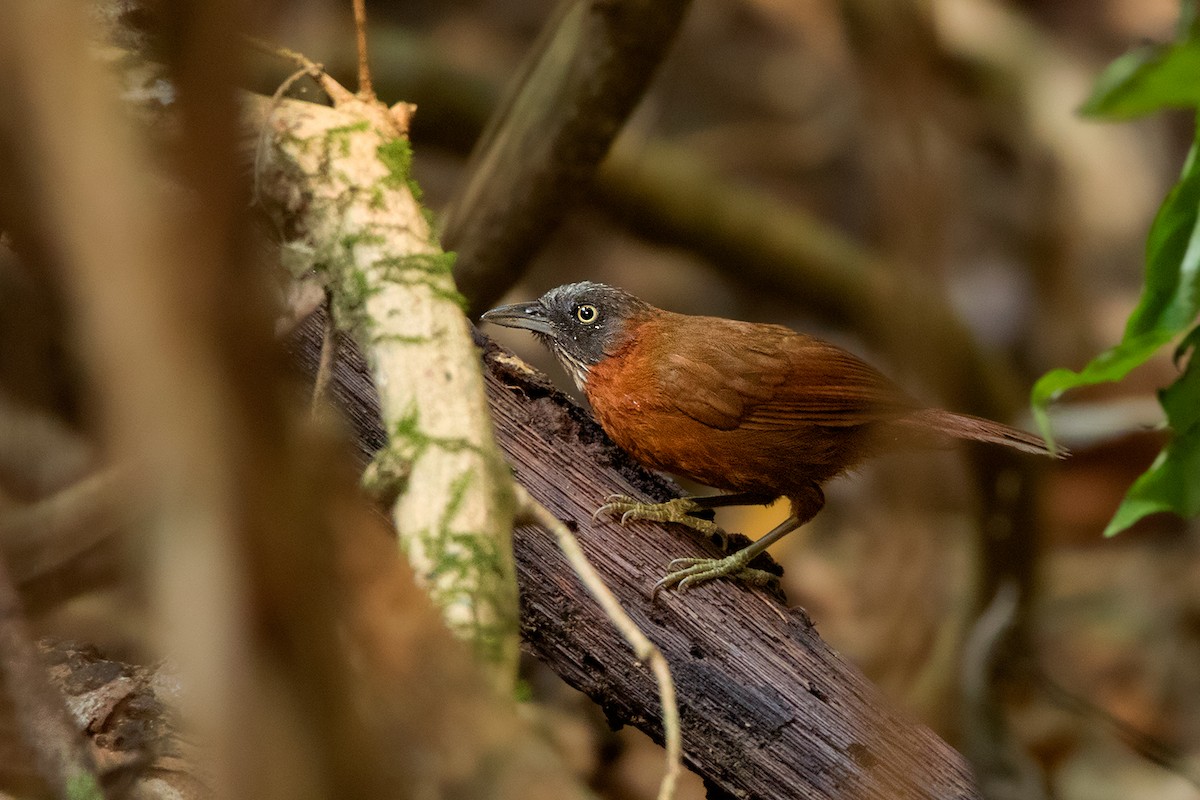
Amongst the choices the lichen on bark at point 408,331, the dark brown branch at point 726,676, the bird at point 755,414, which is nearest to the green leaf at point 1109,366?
the bird at point 755,414

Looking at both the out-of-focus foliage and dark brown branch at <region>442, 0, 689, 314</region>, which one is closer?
the out-of-focus foliage

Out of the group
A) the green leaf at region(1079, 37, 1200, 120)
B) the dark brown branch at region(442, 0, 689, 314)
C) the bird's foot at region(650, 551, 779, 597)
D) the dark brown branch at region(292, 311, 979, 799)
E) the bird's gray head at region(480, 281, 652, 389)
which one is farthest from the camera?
the dark brown branch at region(442, 0, 689, 314)

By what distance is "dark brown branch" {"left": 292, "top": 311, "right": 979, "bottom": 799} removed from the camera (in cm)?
263

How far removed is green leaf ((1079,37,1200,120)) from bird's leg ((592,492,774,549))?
1538 millimetres

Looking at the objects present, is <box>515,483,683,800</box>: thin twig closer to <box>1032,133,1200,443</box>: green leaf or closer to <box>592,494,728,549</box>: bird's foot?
<box>592,494,728,549</box>: bird's foot

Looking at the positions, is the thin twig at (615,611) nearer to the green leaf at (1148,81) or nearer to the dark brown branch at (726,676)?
the dark brown branch at (726,676)

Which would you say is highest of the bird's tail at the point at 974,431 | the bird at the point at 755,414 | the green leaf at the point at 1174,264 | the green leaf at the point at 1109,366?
the green leaf at the point at 1174,264

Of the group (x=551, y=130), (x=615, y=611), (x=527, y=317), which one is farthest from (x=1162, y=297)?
(x=551, y=130)

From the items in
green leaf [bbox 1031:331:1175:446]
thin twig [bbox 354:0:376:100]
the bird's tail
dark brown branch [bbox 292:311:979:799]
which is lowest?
dark brown branch [bbox 292:311:979:799]

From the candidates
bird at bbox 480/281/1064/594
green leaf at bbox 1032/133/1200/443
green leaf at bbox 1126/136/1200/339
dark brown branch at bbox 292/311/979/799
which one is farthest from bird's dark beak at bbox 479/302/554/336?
green leaf at bbox 1126/136/1200/339

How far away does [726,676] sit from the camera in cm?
273

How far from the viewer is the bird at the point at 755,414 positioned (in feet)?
11.0

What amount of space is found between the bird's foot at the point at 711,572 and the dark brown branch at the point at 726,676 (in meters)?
0.03

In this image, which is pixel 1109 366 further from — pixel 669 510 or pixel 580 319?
pixel 580 319
